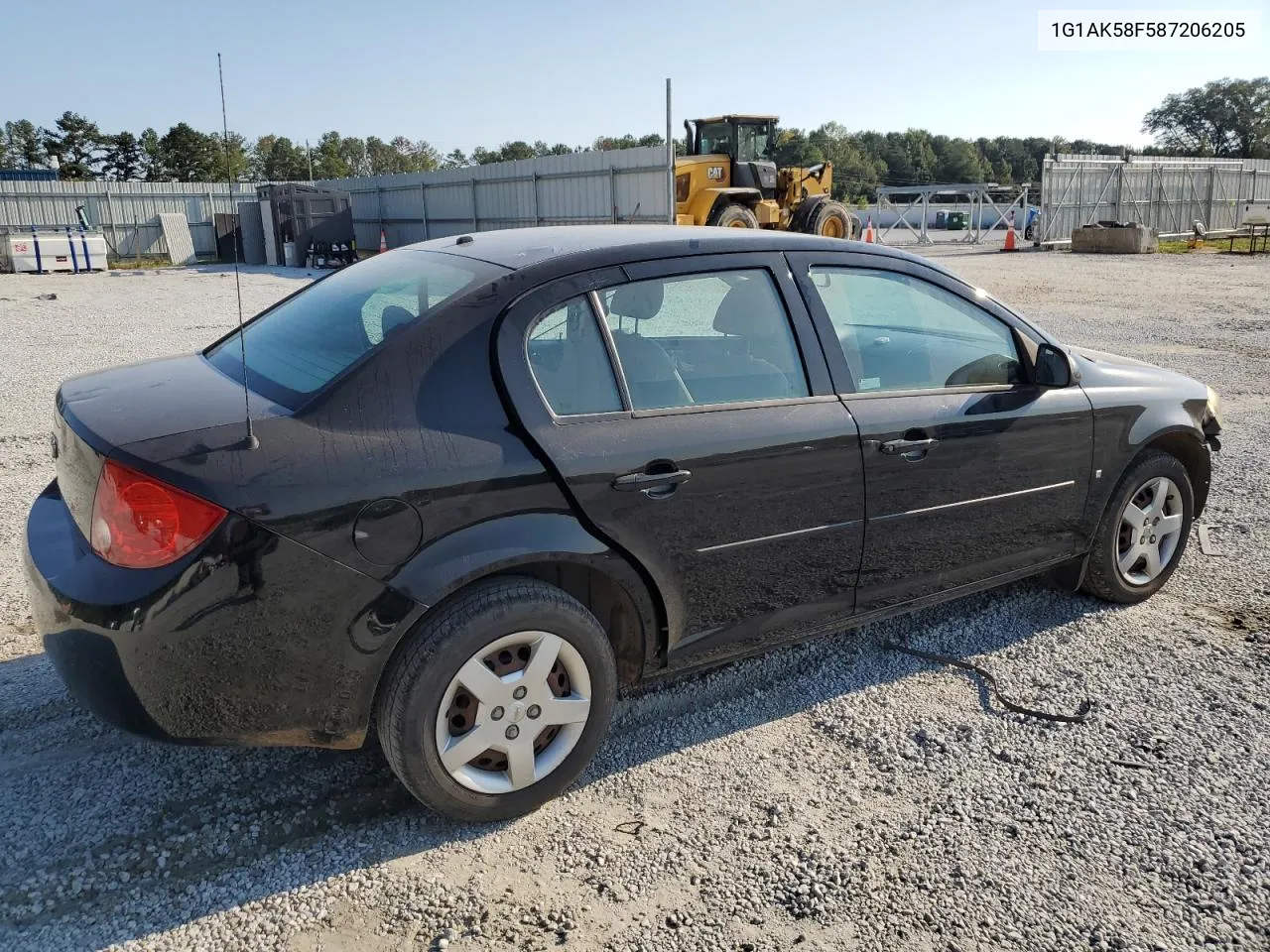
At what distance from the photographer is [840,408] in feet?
10.8

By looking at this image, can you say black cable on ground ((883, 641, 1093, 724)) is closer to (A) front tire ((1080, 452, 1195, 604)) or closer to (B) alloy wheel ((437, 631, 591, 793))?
(A) front tire ((1080, 452, 1195, 604))

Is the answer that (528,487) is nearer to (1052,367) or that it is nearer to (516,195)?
(1052,367)

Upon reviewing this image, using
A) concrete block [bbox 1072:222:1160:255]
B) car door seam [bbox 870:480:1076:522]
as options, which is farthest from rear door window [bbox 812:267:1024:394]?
concrete block [bbox 1072:222:1160:255]

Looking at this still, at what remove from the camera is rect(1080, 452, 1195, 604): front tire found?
4.16 meters

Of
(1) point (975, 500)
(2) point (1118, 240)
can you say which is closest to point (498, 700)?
(1) point (975, 500)

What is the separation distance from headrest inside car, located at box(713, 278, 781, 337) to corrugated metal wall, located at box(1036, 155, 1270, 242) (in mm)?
31508

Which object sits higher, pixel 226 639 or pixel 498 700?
pixel 226 639

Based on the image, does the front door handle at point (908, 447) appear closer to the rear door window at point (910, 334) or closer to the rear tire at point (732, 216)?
the rear door window at point (910, 334)

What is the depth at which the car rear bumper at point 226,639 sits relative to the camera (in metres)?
2.36

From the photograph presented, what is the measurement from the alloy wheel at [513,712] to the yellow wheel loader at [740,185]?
1825 cm

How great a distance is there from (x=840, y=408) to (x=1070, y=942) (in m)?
1.68

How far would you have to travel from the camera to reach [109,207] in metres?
34.3

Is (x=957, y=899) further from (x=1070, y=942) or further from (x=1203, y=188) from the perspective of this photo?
(x=1203, y=188)

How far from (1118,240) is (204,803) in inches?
1231
